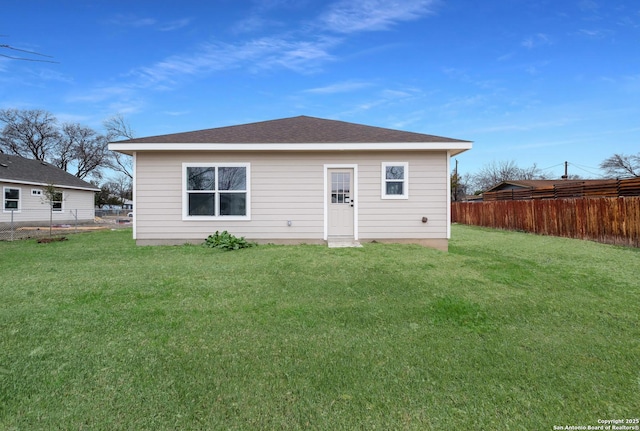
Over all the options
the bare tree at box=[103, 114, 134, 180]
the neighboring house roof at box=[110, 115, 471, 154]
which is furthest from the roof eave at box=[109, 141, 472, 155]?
the bare tree at box=[103, 114, 134, 180]

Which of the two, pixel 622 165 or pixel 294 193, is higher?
pixel 622 165

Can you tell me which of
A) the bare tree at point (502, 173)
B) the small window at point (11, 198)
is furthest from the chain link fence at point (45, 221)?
the bare tree at point (502, 173)

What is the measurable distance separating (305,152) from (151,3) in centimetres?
687

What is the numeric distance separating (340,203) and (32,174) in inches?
843

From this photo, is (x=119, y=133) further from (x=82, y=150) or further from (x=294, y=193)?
(x=294, y=193)

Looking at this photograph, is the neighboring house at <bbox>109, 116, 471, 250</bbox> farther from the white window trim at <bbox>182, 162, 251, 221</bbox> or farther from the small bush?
the small bush

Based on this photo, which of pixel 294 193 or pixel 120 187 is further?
pixel 120 187

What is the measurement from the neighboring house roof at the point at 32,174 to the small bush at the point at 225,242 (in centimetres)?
1401

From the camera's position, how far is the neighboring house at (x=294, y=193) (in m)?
8.35

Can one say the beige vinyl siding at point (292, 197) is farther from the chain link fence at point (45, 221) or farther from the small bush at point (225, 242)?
the chain link fence at point (45, 221)

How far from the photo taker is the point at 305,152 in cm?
842

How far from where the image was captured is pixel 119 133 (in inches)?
1361

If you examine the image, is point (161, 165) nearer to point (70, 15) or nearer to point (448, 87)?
point (70, 15)

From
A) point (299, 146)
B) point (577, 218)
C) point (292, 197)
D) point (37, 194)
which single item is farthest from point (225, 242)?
point (37, 194)
